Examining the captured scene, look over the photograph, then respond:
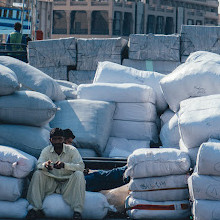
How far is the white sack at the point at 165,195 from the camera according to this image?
421 cm

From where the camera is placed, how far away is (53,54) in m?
8.01

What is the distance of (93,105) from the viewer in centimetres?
572

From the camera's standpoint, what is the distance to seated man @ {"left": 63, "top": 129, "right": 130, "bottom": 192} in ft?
15.0

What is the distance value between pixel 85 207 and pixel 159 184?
57 cm

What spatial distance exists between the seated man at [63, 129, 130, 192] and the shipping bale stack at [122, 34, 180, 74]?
3356mm

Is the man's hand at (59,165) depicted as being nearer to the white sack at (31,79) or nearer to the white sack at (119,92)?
the white sack at (31,79)

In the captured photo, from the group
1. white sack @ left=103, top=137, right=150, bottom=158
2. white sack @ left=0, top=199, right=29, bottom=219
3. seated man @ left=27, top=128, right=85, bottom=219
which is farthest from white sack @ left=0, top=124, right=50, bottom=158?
white sack @ left=103, top=137, right=150, bottom=158

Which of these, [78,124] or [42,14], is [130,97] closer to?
[78,124]

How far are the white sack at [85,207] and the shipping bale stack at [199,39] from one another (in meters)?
3.99

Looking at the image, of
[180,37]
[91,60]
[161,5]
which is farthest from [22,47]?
[161,5]

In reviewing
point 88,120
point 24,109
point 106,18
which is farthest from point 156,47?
point 106,18

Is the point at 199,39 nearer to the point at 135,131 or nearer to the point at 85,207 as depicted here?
the point at 135,131

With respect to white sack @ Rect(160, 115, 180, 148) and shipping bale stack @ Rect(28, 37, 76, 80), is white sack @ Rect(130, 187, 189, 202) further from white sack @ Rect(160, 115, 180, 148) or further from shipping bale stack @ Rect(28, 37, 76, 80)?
shipping bale stack @ Rect(28, 37, 76, 80)

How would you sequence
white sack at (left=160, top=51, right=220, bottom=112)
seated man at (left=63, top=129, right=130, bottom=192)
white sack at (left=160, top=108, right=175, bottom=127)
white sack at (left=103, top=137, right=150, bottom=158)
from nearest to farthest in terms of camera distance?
1. seated man at (left=63, top=129, right=130, bottom=192)
2. white sack at (left=160, top=51, right=220, bottom=112)
3. white sack at (left=103, top=137, right=150, bottom=158)
4. white sack at (left=160, top=108, right=175, bottom=127)
